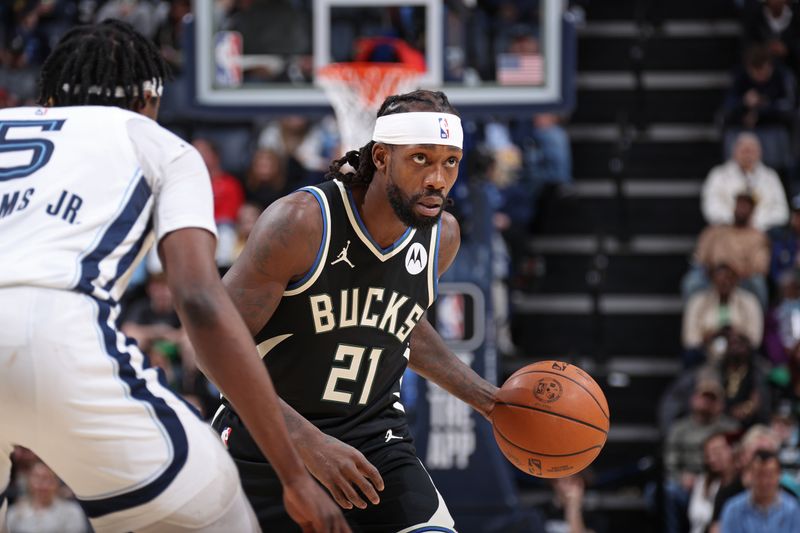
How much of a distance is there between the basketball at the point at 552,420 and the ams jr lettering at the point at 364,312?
46 centimetres

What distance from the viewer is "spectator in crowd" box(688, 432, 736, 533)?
9.19 meters

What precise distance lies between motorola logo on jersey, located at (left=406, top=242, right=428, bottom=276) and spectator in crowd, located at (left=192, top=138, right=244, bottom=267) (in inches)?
275

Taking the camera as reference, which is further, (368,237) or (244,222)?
(244,222)

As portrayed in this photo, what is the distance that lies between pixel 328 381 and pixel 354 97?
15.2ft

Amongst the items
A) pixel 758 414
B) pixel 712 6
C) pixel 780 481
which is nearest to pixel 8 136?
pixel 780 481

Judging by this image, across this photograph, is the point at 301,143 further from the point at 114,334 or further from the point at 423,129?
the point at 114,334

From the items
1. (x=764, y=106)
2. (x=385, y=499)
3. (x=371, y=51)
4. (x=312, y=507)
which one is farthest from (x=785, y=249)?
(x=312, y=507)

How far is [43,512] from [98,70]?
6.53 metres

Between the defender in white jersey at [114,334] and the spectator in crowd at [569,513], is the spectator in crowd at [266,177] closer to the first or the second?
the spectator in crowd at [569,513]

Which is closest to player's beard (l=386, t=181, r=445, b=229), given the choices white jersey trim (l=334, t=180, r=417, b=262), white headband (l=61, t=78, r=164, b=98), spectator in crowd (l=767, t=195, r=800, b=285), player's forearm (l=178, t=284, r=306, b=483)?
white jersey trim (l=334, t=180, r=417, b=262)

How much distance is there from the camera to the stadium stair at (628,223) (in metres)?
11.4

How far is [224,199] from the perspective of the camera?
1161 cm

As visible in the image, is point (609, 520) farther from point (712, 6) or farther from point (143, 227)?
point (143, 227)

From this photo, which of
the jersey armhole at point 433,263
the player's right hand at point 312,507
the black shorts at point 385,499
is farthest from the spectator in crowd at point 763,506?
the player's right hand at point 312,507
